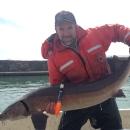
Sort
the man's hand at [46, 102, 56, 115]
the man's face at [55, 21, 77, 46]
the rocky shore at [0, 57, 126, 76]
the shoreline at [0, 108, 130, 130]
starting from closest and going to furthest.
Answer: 1. the man's hand at [46, 102, 56, 115]
2. the man's face at [55, 21, 77, 46]
3. the shoreline at [0, 108, 130, 130]
4. the rocky shore at [0, 57, 126, 76]

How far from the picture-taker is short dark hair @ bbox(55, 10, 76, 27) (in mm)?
3617

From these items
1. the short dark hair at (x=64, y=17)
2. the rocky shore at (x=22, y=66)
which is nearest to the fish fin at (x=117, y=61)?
the short dark hair at (x=64, y=17)

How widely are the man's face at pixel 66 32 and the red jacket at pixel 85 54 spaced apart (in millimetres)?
116

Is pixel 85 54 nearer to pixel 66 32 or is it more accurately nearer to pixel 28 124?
pixel 66 32

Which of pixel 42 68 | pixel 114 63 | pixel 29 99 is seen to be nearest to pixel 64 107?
pixel 29 99

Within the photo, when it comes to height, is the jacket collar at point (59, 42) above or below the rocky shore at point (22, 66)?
below

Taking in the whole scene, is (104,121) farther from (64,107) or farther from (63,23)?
(63,23)

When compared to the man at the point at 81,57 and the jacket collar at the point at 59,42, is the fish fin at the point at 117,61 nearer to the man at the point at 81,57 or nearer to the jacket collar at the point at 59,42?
the man at the point at 81,57

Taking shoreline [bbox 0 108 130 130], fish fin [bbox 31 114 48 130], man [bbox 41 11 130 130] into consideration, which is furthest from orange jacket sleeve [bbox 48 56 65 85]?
shoreline [bbox 0 108 130 130]

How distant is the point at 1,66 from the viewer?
94.5ft

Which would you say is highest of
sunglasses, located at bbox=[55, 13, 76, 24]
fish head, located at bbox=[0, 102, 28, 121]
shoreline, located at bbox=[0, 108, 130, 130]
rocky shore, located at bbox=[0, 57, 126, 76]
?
rocky shore, located at bbox=[0, 57, 126, 76]

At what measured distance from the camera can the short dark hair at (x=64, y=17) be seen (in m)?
3.62

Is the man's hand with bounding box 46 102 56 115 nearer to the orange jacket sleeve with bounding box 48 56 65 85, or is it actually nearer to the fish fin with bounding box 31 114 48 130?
the fish fin with bounding box 31 114 48 130

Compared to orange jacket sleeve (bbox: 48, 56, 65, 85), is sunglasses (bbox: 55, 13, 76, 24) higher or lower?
higher
